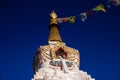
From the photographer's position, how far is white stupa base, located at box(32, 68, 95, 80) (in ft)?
105

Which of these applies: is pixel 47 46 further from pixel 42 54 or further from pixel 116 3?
pixel 116 3

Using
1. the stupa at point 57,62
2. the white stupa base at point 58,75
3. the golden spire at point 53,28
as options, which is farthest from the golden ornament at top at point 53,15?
the white stupa base at point 58,75

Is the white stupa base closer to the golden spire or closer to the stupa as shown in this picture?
the stupa

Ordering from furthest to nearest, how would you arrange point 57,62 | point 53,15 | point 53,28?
point 53,15 < point 53,28 < point 57,62

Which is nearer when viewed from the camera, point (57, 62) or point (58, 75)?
point (58, 75)

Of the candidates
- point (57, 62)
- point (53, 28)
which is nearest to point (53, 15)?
point (53, 28)

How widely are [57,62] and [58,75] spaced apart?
120 inches

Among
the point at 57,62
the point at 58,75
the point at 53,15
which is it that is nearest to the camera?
the point at 58,75

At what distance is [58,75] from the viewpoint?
3288 cm

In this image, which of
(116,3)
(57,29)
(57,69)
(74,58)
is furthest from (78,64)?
(116,3)

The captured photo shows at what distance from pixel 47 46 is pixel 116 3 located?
40.8 ft

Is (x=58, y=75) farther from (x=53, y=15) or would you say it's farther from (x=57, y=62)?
(x=53, y=15)

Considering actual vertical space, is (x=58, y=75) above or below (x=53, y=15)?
below

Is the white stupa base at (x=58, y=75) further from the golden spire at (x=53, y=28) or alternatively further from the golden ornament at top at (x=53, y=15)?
the golden ornament at top at (x=53, y=15)
